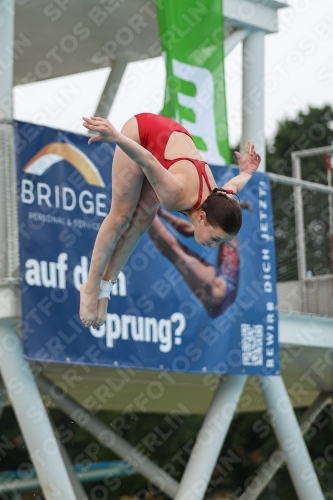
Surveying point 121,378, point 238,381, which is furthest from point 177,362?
point 121,378

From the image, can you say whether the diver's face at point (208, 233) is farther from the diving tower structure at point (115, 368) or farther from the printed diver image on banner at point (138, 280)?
the diving tower structure at point (115, 368)

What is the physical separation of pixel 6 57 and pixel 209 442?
4939 mm

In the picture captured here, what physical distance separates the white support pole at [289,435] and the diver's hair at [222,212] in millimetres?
6172

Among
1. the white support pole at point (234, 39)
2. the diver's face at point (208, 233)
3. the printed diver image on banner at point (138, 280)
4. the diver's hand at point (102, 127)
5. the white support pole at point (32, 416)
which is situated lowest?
the white support pole at point (32, 416)

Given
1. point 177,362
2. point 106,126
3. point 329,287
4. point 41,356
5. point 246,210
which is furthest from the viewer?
point 329,287

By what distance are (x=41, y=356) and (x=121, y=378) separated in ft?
12.0

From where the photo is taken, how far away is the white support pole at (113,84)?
565 inches

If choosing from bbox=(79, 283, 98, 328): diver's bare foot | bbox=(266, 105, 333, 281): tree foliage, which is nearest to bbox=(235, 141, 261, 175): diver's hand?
bbox=(79, 283, 98, 328): diver's bare foot

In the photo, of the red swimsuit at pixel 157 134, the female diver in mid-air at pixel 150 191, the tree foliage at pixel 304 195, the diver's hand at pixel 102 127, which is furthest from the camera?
the tree foliage at pixel 304 195

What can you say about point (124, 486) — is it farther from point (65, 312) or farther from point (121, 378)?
point (65, 312)

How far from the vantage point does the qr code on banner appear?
1144cm

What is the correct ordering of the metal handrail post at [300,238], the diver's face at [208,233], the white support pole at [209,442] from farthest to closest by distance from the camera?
the metal handrail post at [300,238] → the white support pole at [209,442] → the diver's face at [208,233]

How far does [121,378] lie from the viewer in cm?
1314

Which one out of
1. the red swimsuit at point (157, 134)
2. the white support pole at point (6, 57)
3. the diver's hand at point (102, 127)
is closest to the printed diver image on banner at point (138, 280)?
the white support pole at point (6, 57)
